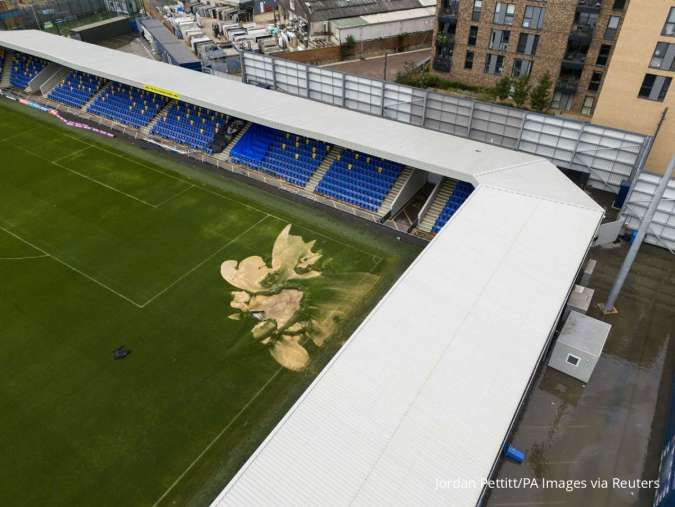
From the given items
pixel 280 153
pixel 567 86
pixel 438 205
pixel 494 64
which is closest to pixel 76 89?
pixel 280 153

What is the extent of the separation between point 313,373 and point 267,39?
201 ft

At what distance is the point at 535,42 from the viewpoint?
49656 millimetres

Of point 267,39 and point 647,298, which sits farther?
point 267,39

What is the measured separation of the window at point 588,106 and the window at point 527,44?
7.68 meters

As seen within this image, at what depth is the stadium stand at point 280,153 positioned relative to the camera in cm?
4022

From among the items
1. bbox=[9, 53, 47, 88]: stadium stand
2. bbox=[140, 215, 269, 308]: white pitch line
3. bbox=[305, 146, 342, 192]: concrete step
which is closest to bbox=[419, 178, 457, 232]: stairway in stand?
bbox=[305, 146, 342, 192]: concrete step

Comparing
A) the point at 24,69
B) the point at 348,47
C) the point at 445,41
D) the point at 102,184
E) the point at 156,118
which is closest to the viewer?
the point at 102,184

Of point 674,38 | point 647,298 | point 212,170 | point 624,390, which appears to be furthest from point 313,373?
point 674,38

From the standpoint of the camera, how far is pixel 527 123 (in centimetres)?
3566

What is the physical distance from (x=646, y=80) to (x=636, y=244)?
53.1 ft

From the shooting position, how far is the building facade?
3117 centimetres

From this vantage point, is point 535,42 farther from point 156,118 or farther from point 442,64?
point 156,118

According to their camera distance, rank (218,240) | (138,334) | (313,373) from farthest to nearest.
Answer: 1. (218,240)
2. (138,334)
3. (313,373)

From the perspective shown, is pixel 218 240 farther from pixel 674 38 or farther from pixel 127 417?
pixel 674 38
